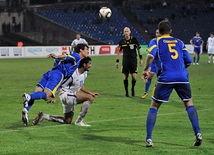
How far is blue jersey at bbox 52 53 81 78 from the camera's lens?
838 centimetres

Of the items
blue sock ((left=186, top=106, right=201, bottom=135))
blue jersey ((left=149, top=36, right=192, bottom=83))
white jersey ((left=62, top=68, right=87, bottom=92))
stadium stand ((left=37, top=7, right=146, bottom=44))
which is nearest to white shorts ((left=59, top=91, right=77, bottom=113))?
white jersey ((left=62, top=68, right=87, bottom=92))

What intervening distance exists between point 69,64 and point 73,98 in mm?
726

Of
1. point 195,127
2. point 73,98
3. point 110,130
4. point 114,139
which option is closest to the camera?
point 195,127

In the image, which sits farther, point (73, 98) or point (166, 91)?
point (73, 98)

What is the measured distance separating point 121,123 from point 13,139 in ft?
8.49

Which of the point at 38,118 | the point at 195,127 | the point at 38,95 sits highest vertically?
the point at 38,95

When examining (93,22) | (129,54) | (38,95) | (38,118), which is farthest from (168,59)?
(93,22)

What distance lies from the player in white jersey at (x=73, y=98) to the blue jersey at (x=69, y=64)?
0.57 ft

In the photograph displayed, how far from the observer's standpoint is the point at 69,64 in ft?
27.8

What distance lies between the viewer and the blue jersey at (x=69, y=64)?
8.38 m

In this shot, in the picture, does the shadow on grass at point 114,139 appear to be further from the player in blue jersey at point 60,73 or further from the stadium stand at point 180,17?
the stadium stand at point 180,17

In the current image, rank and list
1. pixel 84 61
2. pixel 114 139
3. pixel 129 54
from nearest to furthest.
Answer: pixel 114 139, pixel 84 61, pixel 129 54

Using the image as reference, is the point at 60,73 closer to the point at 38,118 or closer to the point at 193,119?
the point at 38,118

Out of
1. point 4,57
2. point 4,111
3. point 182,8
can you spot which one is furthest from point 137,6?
point 4,111
